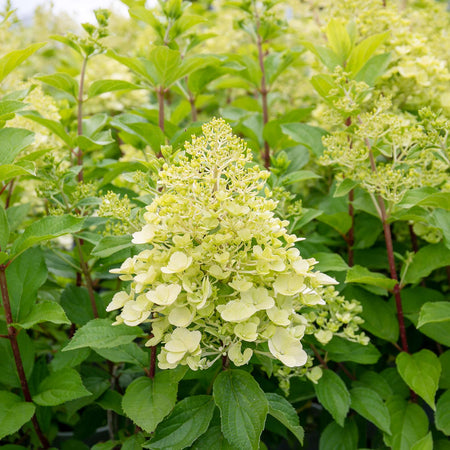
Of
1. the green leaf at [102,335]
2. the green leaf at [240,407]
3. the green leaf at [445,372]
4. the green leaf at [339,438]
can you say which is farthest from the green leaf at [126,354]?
the green leaf at [445,372]

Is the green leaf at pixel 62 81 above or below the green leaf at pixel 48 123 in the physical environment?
above

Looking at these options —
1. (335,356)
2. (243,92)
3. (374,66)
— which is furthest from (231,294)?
(243,92)

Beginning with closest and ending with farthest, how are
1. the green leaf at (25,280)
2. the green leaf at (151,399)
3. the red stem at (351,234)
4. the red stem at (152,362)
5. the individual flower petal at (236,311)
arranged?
1. the individual flower petal at (236,311)
2. the green leaf at (151,399)
3. the red stem at (152,362)
4. the green leaf at (25,280)
5. the red stem at (351,234)

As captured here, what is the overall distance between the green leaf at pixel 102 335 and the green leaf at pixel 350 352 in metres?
0.46

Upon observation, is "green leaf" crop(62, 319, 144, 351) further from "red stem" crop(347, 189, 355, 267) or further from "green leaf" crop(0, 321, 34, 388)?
"red stem" crop(347, 189, 355, 267)

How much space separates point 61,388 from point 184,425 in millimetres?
297

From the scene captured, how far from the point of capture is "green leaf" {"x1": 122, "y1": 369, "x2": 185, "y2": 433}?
0.82 metres

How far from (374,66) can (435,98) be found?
263mm

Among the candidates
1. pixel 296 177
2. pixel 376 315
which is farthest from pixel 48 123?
pixel 376 315

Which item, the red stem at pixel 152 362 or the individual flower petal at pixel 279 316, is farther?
the red stem at pixel 152 362

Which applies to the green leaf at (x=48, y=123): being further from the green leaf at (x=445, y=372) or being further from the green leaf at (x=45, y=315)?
the green leaf at (x=445, y=372)

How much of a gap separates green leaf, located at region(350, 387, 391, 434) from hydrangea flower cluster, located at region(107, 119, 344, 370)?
43 cm

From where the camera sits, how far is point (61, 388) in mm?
1001

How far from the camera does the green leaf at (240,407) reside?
29.7 inches
